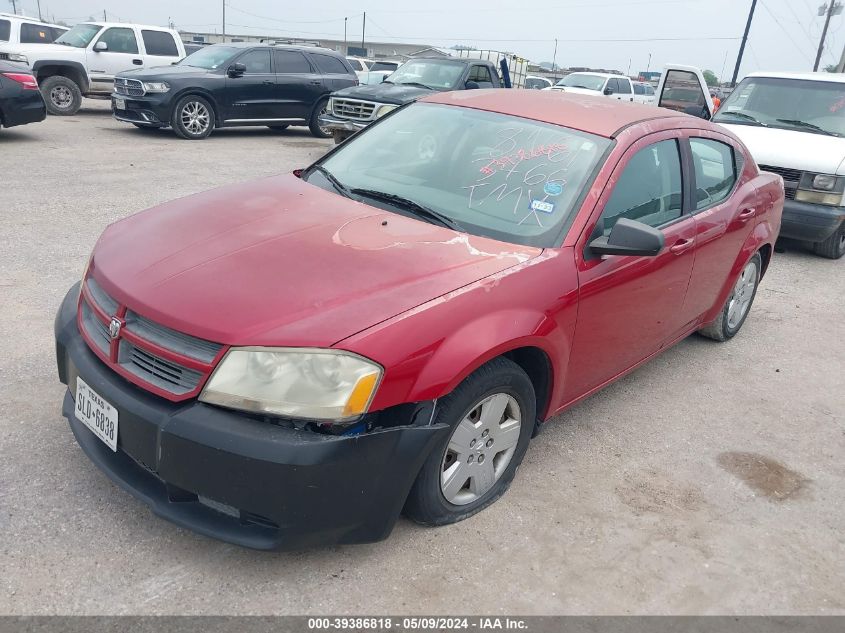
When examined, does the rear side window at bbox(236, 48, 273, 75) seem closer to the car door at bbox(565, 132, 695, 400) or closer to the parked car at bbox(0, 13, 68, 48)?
the parked car at bbox(0, 13, 68, 48)

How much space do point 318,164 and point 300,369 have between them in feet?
6.52

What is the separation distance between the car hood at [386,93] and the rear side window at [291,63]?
2.04 meters

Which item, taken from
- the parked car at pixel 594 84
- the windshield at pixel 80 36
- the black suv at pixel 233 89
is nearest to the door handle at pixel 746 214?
the black suv at pixel 233 89

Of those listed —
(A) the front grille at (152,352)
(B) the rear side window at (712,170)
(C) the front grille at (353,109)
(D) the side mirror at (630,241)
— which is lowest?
(A) the front grille at (152,352)

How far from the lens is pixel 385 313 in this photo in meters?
2.41

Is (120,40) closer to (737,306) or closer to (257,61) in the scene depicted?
(257,61)

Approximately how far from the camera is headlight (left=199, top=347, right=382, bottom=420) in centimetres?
225

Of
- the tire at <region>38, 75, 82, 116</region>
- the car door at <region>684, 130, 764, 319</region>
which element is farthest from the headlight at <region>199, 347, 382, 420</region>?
the tire at <region>38, 75, 82, 116</region>

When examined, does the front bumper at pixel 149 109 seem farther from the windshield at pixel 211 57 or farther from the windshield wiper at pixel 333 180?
the windshield wiper at pixel 333 180

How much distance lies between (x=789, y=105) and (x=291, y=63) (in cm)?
852

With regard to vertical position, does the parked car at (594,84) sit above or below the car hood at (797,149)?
above

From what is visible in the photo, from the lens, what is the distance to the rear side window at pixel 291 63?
12898 millimetres

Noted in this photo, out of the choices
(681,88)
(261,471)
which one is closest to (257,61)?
(681,88)

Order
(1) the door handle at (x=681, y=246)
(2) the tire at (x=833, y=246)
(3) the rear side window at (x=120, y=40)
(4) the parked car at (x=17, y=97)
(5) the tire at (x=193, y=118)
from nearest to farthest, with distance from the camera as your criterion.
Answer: (1) the door handle at (x=681, y=246), (2) the tire at (x=833, y=246), (4) the parked car at (x=17, y=97), (5) the tire at (x=193, y=118), (3) the rear side window at (x=120, y=40)
